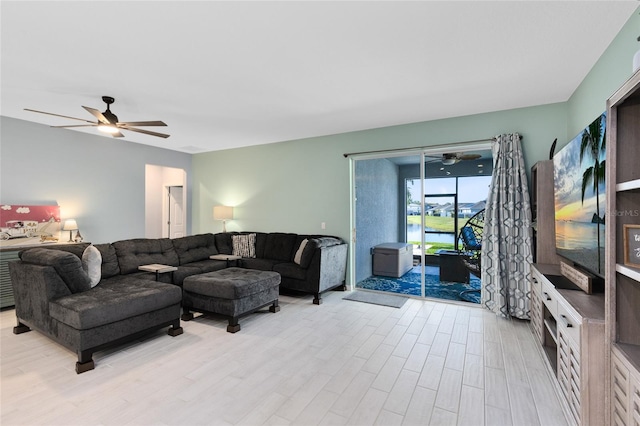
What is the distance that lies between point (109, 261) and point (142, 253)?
474mm

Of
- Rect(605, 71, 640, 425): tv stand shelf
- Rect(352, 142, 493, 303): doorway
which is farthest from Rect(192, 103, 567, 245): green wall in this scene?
Rect(605, 71, 640, 425): tv stand shelf

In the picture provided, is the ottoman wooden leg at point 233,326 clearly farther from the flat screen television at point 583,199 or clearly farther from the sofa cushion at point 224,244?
the flat screen television at point 583,199

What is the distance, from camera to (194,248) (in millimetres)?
4996

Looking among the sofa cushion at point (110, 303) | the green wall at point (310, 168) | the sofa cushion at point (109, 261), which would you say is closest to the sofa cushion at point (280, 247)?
the green wall at point (310, 168)

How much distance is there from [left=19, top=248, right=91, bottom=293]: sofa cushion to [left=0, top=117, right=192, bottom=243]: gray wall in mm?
2250

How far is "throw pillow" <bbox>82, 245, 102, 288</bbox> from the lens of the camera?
3.12 metres

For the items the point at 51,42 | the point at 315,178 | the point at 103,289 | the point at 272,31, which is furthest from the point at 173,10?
the point at 315,178

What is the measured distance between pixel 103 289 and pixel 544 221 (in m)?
4.67

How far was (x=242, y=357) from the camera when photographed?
2.70 m

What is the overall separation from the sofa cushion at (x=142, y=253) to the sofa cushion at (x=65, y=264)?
0.92 meters

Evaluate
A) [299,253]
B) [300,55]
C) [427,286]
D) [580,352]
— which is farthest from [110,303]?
[427,286]

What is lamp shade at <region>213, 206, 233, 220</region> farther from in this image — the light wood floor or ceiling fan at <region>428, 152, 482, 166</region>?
ceiling fan at <region>428, 152, 482, 166</region>

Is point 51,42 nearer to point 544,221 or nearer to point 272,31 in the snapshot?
point 272,31

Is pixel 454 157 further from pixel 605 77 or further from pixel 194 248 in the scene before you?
pixel 194 248
